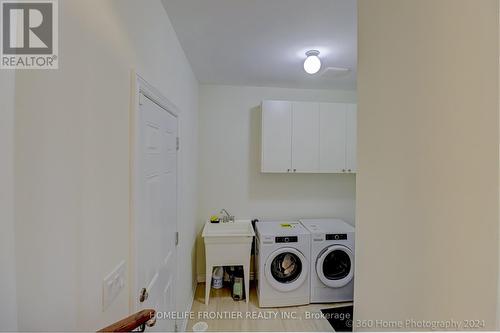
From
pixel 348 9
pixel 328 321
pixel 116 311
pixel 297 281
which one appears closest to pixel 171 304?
pixel 116 311

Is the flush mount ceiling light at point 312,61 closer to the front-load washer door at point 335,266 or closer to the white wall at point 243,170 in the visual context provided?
the white wall at point 243,170

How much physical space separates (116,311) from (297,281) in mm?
2157

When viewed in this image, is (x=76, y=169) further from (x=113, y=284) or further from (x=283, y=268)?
(x=283, y=268)

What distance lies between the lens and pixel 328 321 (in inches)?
95.8

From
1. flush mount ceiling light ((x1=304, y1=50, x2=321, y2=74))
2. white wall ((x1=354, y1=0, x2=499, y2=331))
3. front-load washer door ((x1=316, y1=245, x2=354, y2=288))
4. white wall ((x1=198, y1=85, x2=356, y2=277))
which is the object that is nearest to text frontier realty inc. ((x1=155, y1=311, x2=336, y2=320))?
front-load washer door ((x1=316, y1=245, x2=354, y2=288))

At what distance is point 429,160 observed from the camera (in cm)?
70

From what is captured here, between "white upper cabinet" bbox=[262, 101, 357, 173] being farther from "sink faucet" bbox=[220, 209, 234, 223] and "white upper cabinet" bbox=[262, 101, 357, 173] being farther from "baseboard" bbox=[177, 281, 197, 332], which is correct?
"baseboard" bbox=[177, 281, 197, 332]

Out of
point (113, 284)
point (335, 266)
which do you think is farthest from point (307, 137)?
point (113, 284)

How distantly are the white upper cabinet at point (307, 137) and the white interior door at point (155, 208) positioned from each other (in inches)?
56.8

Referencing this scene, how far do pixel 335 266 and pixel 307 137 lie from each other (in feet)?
5.25

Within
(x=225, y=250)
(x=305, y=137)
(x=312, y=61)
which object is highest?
(x=312, y=61)

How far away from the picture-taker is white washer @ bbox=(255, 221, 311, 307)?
2637 millimetres

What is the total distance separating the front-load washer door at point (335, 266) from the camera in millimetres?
2689

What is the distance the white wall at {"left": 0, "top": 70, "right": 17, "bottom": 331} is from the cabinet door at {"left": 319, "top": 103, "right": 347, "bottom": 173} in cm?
295
